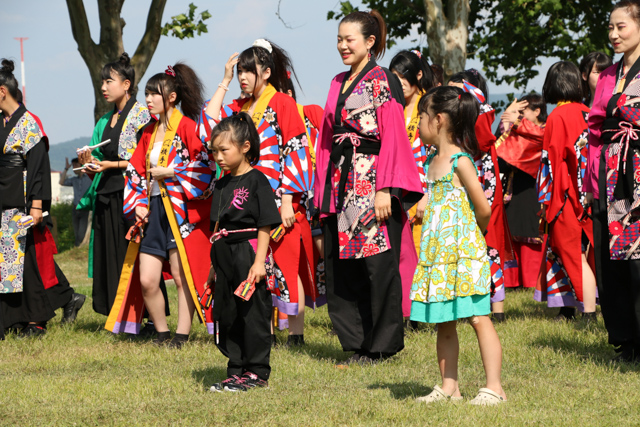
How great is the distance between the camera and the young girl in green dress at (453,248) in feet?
12.8

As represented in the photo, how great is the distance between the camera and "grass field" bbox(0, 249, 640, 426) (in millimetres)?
3863

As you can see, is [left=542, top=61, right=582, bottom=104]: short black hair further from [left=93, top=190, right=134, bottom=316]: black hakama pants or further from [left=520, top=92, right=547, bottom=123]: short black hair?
[left=93, top=190, right=134, bottom=316]: black hakama pants

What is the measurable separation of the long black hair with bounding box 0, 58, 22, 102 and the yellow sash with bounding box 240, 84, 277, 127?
7.03 ft

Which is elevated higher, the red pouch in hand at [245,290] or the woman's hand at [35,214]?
the woman's hand at [35,214]

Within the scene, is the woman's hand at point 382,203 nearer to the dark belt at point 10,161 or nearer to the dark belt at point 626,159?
the dark belt at point 626,159

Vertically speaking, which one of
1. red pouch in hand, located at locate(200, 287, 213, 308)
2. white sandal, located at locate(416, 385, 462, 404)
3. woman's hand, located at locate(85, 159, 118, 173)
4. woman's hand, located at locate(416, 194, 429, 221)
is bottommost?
Result: white sandal, located at locate(416, 385, 462, 404)

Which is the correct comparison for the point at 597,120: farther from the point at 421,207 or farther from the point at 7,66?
the point at 7,66

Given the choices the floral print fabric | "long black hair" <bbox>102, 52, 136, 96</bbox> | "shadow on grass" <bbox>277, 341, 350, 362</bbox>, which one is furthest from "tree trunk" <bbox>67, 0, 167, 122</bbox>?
the floral print fabric

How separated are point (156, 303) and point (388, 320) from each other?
6.24 ft

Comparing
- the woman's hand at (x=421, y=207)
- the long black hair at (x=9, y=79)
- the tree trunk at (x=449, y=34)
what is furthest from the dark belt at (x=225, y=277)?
the tree trunk at (x=449, y=34)

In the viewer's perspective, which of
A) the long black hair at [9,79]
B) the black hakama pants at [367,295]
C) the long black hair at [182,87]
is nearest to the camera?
the black hakama pants at [367,295]

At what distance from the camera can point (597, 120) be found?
5.12 m

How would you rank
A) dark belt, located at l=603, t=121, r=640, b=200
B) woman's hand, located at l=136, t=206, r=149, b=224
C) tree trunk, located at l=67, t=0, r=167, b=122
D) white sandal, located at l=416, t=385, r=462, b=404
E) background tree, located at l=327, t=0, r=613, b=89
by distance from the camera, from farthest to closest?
background tree, located at l=327, t=0, r=613, b=89
tree trunk, located at l=67, t=0, r=167, b=122
woman's hand, located at l=136, t=206, r=149, b=224
dark belt, located at l=603, t=121, r=640, b=200
white sandal, located at l=416, t=385, r=462, b=404

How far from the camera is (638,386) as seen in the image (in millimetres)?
4352
